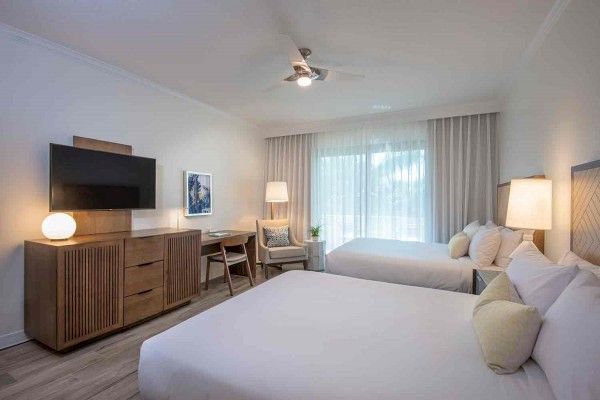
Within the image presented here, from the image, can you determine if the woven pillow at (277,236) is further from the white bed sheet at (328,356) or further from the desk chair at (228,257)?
the white bed sheet at (328,356)

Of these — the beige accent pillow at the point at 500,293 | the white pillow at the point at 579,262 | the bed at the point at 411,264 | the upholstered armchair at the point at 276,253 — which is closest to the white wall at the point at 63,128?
the upholstered armchair at the point at 276,253

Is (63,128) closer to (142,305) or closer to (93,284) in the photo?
(93,284)

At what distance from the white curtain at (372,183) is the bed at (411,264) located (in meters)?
0.84

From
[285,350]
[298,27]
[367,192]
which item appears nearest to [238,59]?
[298,27]

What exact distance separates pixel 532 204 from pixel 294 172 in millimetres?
3415

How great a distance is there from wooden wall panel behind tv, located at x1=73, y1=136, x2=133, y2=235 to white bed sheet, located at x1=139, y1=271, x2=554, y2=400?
1.83 metres

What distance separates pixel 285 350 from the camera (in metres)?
1.13

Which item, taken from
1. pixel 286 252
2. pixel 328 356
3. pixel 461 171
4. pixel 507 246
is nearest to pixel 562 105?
pixel 507 246

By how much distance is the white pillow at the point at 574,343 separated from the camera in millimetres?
728

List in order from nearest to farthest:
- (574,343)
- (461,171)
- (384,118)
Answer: (574,343), (461,171), (384,118)

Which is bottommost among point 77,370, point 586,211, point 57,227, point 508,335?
point 77,370

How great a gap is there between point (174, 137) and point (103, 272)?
1802 mm

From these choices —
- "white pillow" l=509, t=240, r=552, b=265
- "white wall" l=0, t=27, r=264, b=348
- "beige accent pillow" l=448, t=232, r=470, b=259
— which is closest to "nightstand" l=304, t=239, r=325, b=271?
"white wall" l=0, t=27, r=264, b=348

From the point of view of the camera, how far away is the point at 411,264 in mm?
2648
